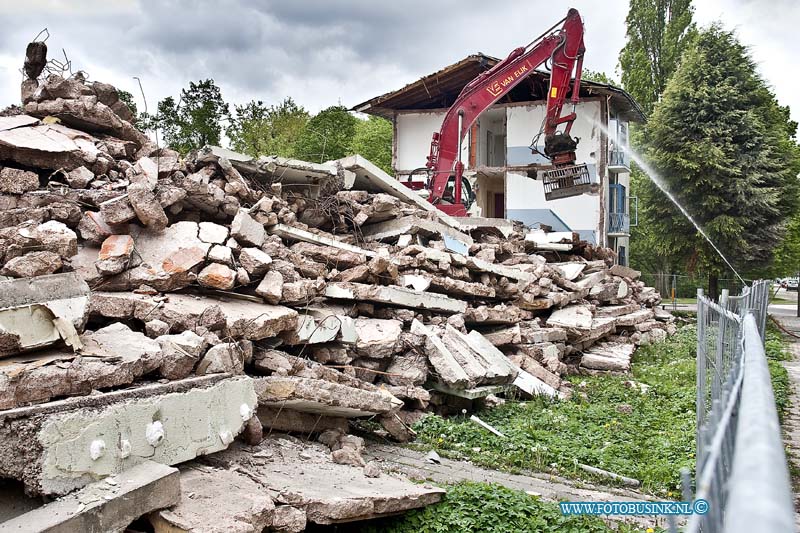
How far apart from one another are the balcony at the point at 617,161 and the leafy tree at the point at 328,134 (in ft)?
31.6

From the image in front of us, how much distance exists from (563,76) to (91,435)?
43.9ft

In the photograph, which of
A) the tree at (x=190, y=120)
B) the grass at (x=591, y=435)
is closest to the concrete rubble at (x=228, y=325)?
the grass at (x=591, y=435)

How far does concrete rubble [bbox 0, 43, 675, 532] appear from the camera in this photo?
12.5 feet

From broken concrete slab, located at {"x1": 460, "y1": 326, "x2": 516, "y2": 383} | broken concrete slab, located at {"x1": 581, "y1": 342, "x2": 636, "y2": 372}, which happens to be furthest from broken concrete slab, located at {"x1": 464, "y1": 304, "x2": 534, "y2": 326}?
broken concrete slab, located at {"x1": 581, "y1": 342, "x2": 636, "y2": 372}

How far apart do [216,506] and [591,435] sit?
14.2 ft

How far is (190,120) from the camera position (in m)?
17.6

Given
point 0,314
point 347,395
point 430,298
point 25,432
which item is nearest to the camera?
point 25,432

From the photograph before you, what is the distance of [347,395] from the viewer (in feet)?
18.6

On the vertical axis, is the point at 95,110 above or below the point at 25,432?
above

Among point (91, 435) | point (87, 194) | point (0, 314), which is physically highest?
point (87, 194)

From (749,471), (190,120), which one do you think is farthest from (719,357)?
(190,120)

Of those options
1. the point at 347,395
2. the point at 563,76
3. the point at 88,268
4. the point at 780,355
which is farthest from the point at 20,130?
the point at 780,355

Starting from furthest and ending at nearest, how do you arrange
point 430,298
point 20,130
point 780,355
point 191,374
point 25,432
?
point 780,355 < point 430,298 < point 20,130 < point 191,374 < point 25,432

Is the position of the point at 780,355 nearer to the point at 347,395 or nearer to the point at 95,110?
the point at 347,395
